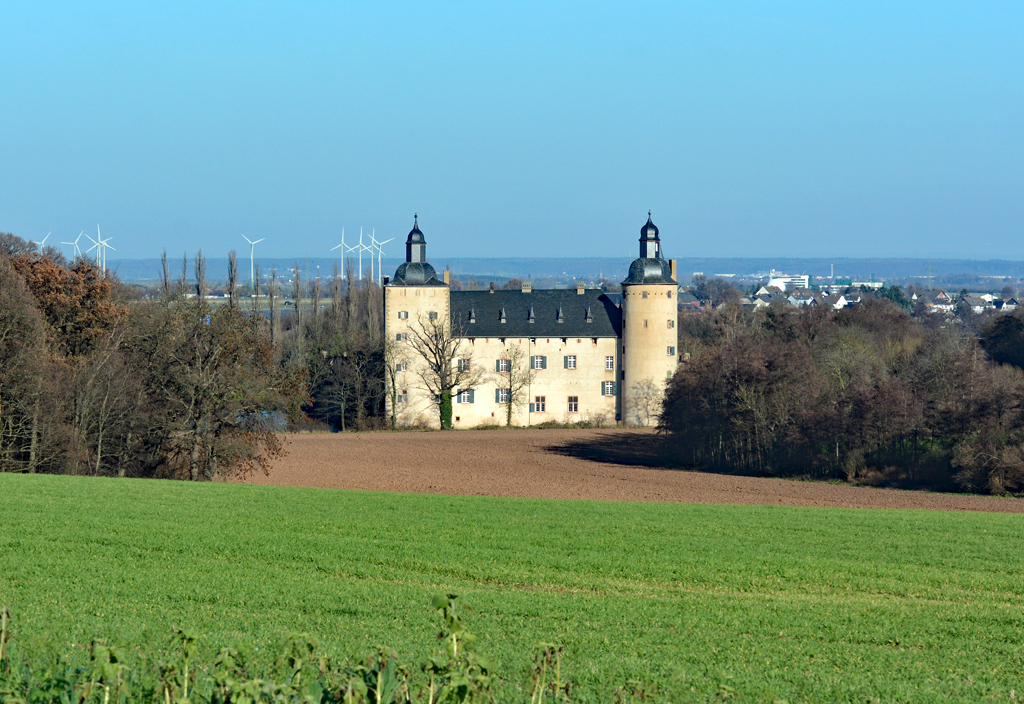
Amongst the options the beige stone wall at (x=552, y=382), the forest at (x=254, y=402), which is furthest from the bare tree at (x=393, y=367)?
the forest at (x=254, y=402)

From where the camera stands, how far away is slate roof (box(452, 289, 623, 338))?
66000 millimetres

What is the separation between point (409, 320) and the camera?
212 feet

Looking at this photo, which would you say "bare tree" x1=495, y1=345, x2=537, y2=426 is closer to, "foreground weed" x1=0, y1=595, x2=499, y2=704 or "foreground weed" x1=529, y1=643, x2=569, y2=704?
"foreground weed" x1=529, y1=643, x2=569, y2=704

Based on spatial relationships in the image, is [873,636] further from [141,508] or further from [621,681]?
[141,508]

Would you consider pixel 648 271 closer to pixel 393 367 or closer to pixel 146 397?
pixel 393 367

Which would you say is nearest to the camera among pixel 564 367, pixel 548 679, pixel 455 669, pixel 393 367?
pixel 455 669

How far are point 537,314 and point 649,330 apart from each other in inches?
298

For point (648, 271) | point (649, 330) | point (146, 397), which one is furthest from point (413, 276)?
point (146, 397)

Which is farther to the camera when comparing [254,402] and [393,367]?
[393,367]

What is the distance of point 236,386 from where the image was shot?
1395 inches

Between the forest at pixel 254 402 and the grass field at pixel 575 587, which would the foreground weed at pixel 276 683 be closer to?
the grass field at pixel 575 587

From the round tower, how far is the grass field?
37677 millimetres

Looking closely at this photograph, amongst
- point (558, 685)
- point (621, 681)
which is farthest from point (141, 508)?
point (558, 685)

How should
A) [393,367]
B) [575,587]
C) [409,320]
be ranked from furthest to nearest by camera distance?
[409,320]
[393,367]
[575,587]
